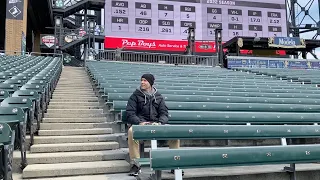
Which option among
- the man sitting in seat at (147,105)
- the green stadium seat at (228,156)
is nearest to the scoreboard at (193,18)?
the man sitting in seat at (147,105)

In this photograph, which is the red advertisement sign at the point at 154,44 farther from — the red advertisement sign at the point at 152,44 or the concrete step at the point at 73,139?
the concrete step at the point at 73,139

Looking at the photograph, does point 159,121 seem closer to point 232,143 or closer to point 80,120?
point 232,143

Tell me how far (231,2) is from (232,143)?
64.2ft

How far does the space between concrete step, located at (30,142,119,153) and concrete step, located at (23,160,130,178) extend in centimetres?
46

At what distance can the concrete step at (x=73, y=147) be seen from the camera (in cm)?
412

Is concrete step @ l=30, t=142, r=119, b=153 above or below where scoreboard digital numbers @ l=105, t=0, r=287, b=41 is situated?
below

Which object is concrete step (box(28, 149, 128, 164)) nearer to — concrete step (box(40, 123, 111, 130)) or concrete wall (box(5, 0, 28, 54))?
concrete step (box(40, 123, 111, 130))

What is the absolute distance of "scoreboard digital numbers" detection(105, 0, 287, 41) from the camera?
19.8 meters

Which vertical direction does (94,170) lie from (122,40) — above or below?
below

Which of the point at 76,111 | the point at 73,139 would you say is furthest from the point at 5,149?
the point at 76,111

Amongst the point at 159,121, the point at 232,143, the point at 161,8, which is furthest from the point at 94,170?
the point at 161,8

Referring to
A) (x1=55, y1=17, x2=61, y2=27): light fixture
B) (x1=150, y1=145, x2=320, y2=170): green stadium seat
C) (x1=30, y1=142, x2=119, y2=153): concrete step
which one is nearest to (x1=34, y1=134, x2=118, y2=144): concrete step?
(x1=30, y1=142, x2=119, y2=153): concrete step

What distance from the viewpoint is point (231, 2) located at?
73.9 ft

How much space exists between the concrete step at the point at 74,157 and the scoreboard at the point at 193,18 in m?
15.9
